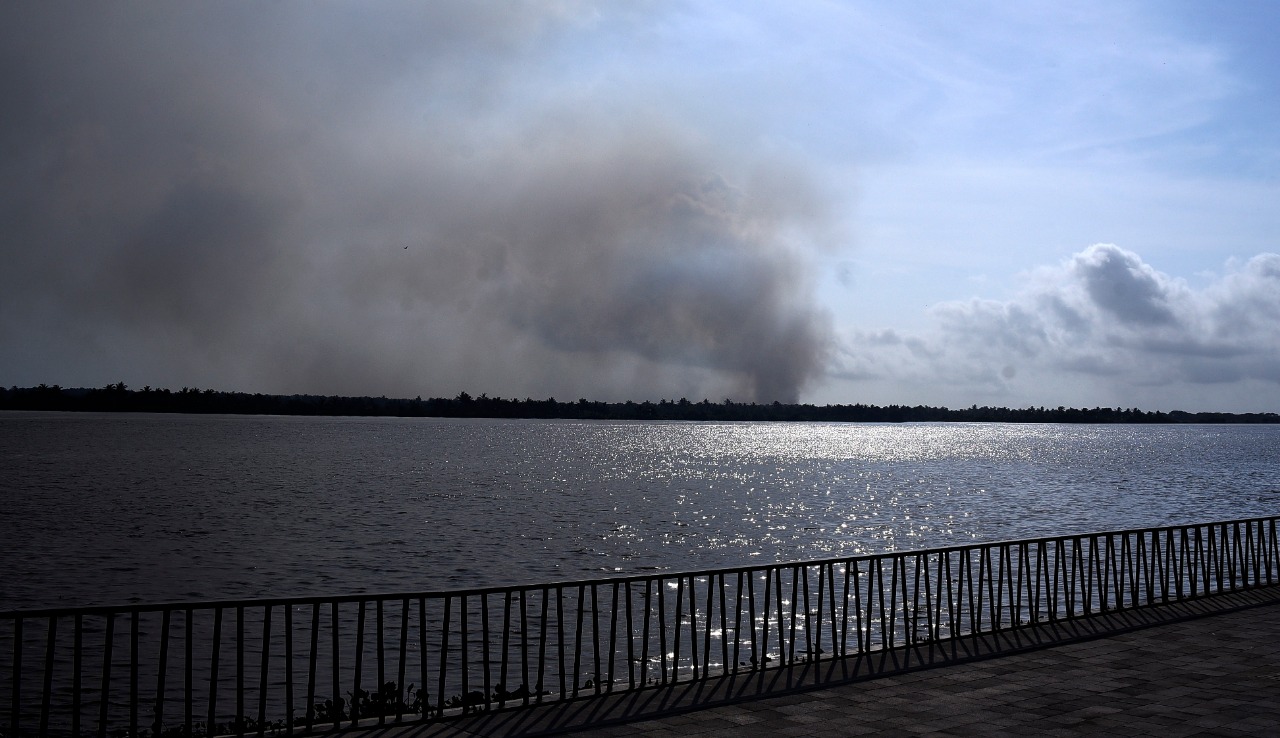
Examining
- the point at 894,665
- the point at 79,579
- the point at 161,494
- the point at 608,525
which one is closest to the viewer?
the point at 894,665

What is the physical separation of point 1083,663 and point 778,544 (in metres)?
31.2

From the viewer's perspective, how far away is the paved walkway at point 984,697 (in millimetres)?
9344

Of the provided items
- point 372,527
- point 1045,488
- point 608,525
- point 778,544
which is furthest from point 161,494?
point 1045,488

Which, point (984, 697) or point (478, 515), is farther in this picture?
point (478, 515)

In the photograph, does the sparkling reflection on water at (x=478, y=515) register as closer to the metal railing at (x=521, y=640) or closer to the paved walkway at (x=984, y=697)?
the metal railing at (x=521, y=640)

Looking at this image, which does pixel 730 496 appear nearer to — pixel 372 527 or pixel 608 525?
pixel 608 525

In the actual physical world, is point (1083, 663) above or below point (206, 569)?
above

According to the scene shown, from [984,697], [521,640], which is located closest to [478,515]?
[521,640]

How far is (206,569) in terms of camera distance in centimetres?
3588

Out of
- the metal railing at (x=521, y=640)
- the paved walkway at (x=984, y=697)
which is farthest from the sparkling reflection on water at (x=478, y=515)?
the paved walkway at (x=984, y=697)

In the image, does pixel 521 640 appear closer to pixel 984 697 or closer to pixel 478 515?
pixel 984 697

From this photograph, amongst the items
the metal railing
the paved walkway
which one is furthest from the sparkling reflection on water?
the paved walkway

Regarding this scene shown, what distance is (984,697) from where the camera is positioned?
10453 mm

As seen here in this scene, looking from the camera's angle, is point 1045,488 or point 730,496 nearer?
point 730,496
